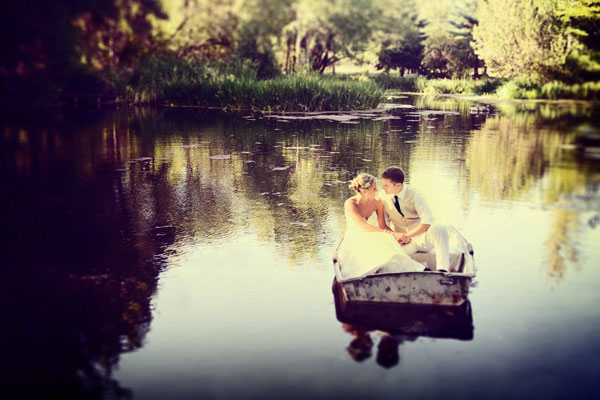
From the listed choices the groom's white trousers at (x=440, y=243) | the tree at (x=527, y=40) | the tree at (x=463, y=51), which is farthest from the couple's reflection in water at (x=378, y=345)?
the tree at (x=463, y=51)

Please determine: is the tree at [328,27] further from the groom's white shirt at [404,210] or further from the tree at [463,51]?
the groom's white shirt at [404,210]

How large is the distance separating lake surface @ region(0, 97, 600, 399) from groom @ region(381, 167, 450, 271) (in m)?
0.76

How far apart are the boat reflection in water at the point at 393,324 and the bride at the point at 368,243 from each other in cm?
41

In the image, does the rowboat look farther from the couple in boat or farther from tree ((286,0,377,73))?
tree ((286,0,377,73))

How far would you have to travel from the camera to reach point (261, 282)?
738 cm

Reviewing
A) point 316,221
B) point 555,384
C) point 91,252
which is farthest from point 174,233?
point 555,384

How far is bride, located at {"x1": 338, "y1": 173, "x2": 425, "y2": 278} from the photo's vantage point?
6.57m

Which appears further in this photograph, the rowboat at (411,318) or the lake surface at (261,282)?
the rowboat at (411,318)

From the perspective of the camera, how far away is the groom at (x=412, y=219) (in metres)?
6.79

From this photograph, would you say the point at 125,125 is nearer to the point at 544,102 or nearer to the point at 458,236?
the point at 458,236

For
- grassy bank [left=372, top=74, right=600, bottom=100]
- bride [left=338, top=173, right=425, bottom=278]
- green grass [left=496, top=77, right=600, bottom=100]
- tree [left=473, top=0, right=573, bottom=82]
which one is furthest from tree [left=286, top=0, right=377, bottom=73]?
bride [left=338, top=173, right=425, bottom=278]

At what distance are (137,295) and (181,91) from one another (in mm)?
30469

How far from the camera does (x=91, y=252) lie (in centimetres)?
848

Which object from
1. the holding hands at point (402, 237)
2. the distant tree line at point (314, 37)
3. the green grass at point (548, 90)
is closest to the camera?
the holding hands at point (402, 237)
